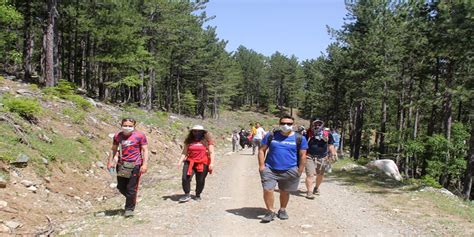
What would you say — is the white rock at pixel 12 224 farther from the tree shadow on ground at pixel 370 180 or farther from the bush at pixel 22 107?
the tree shadow on ground at pixel 370 180

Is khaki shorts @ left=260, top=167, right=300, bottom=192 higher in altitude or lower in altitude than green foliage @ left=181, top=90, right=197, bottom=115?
lower

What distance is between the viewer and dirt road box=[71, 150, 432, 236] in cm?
738

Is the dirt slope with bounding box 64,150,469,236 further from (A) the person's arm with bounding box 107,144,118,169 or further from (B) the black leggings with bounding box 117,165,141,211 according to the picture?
(A) the person's arm with bounding box 107,144,118,169

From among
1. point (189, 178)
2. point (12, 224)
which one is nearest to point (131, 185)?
point (189, 178)

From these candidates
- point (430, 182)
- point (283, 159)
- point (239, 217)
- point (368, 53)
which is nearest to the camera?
point (283, 159)

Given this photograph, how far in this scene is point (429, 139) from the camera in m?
24.3

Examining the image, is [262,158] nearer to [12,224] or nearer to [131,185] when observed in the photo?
[131,185]

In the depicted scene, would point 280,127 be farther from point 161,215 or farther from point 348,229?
point 161,215

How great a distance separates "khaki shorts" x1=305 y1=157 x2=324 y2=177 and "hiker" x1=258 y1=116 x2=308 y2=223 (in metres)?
2.86

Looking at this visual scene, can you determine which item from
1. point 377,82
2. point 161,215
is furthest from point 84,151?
point 377,82

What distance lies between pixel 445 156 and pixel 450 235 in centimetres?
1891

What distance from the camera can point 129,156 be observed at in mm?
7867

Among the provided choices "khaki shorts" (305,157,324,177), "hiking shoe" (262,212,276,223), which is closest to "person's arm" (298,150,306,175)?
"hiking shoe" (262,212,276,223)

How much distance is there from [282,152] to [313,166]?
3.31 metres
